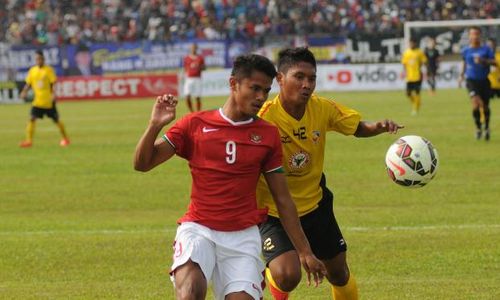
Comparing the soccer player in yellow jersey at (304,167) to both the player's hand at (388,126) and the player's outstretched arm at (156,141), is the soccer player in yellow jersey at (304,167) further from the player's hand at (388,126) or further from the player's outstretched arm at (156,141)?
the player's outstretched arm at (156,141)

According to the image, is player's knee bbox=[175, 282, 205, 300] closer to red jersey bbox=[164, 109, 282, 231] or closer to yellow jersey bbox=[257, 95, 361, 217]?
red jersey bbox=[164, 109, 282, 231]

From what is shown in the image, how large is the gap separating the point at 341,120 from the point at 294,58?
0.77 meters

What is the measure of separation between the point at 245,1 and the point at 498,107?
2304 cm

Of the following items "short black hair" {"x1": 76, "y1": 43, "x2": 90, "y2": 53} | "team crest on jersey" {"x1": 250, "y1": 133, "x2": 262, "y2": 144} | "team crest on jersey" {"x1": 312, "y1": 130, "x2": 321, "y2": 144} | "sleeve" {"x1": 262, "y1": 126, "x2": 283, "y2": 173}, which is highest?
"team crest on jersey" {"x1": 250, "y1": 133, "x2": 262, "y2": 144}

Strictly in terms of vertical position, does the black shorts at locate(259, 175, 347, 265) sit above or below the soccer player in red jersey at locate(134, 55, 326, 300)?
below

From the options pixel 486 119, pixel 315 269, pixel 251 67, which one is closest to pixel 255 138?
pixel 251 67

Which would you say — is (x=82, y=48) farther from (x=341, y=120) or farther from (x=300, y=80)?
(x=300, y=80)

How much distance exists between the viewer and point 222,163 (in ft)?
20.7

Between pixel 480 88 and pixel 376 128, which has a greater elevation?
pixel 376 128

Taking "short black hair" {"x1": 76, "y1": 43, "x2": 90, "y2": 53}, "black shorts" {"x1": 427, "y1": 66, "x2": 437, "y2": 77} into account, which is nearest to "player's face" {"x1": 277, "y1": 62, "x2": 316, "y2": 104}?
"black shorts" {"x1": 427, "y1": 66, "x2": 437, "y2": 77}

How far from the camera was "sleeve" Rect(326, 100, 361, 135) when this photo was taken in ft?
25.3

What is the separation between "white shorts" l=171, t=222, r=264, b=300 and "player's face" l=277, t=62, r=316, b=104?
1.25 meters

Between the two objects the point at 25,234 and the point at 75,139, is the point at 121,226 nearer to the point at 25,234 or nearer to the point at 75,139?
the point at 25,234

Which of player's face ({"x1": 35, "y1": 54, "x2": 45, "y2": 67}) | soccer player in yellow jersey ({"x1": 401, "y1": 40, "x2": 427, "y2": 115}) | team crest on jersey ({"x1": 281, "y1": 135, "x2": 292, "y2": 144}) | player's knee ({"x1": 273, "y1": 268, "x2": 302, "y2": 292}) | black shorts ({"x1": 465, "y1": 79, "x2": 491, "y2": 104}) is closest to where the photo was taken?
player's knee ({"x1": 273, "y1": 268, "x2": 302, "y2": 292})
